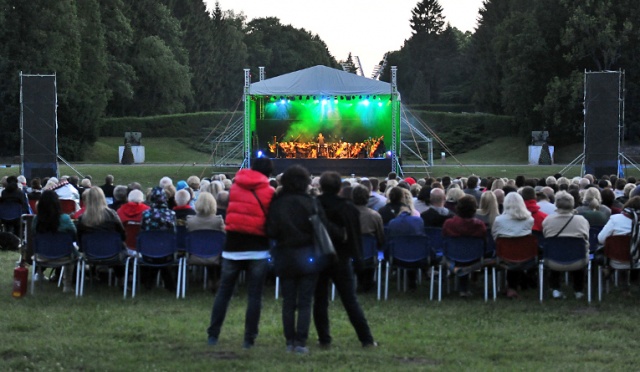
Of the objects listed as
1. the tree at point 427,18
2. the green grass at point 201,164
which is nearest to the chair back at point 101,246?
the green grass at point 201,164

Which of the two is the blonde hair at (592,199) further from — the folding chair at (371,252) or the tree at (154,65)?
the tree at (154,65)

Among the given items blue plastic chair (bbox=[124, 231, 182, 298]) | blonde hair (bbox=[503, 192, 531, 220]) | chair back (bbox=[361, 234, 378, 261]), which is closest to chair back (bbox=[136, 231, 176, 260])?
blue plastic chair (bbox=[124, 231, 182, 298])

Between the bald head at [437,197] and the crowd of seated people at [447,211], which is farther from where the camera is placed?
the bald head at [437,197]

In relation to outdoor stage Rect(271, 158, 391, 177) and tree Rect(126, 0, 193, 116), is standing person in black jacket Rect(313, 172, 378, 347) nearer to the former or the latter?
outdoor stage Rect(271, 158, 391, 177)

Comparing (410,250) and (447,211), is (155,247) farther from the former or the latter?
(447,211)

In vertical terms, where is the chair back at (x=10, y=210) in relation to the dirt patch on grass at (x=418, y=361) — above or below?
above

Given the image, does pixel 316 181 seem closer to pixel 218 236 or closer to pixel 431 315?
pixel 218 236

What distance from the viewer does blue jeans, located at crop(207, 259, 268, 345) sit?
24.9ft

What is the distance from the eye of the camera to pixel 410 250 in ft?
33.7

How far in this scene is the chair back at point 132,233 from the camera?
10.9 metres

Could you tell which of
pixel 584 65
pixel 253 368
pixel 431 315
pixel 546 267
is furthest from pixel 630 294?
pixel 584 65

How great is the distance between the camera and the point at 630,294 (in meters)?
10.5

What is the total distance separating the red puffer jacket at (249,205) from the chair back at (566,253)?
139 inches

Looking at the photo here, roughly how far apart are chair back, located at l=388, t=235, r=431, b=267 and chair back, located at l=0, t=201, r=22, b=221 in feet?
23.0
